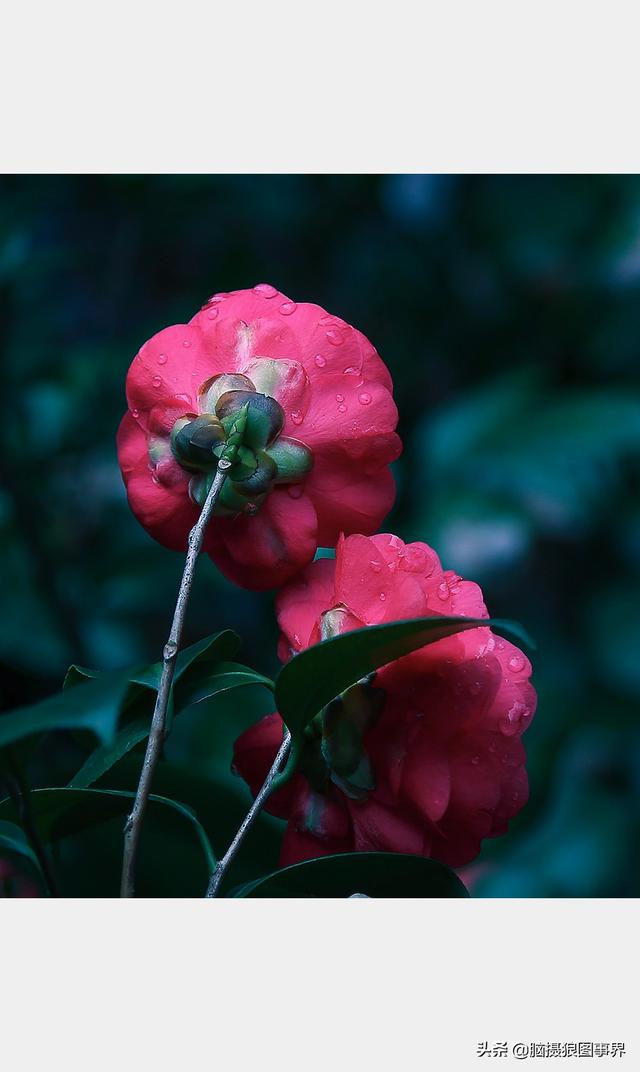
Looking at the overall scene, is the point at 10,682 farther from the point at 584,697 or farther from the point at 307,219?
the point at 307,219

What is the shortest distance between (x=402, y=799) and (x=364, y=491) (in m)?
0.13

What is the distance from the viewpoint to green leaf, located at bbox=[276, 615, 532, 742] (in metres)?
0.38

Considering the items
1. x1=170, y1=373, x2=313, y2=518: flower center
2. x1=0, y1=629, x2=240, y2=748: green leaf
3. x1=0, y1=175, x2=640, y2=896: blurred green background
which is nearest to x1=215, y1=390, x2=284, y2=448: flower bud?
x1=170, y1=373, x2=313, y2=518: flower center

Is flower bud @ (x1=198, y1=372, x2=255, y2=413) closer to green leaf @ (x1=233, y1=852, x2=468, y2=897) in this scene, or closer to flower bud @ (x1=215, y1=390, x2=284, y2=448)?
flower bud @ (x1=215, y1=390, x2=284, y2=448)

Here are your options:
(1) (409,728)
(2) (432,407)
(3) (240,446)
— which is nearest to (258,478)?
(3) (240,446)

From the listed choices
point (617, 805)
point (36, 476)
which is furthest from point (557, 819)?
point (36, 476)

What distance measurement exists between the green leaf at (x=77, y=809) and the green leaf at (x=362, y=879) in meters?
0.03


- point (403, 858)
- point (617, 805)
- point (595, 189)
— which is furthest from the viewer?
point (595, 189)

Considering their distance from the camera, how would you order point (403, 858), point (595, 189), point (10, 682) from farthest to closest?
point (595, 189) → point (10, 682) → point (403, 858)

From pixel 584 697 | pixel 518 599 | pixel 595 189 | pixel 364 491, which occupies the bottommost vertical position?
pixel 584 697

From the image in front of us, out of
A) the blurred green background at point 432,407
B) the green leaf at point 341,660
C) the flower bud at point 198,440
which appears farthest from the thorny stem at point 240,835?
the blurred green background at point 432,407

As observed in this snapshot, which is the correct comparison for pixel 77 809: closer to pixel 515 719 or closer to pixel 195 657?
pixel 195 657

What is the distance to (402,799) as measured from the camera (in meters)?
0.44

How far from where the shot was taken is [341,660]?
40cm
